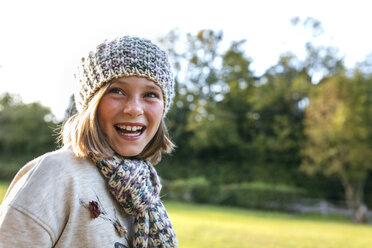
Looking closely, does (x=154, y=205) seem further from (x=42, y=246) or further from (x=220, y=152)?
(x=220, y=152)

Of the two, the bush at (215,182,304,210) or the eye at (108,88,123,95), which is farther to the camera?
the bush at (215,182,304,210)

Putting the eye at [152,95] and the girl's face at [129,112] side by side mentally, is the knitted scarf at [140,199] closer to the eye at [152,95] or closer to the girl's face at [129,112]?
the girl's face at [129,112]

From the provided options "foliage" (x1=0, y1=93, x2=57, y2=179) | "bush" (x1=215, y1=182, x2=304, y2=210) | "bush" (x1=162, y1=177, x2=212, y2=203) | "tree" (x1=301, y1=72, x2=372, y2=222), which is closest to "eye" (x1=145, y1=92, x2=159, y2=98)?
"tree" (x1=301, y1=72, x2=372, y2=222)

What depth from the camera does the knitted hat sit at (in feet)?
4.81

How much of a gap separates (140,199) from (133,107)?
352 millimetres

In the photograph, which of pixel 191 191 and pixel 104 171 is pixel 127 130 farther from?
pixel 191 191

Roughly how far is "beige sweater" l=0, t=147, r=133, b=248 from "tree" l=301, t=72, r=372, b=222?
16.8 metres

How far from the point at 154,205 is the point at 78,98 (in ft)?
1.75

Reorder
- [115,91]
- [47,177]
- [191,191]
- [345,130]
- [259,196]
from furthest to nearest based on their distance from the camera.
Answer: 1. [191,191]
2. [259,196]
3. [345,130]
4. [115,91]
5. [47,177]

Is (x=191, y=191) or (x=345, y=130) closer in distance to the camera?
(x=345, y=130)

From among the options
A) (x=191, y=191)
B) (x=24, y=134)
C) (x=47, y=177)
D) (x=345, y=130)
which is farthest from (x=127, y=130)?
(x=24, y=134)

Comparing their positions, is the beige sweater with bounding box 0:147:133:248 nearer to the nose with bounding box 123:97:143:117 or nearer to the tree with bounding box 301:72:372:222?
the nose with bounding box 123:97:143:117

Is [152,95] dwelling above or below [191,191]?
above

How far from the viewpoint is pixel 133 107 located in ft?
4.90
